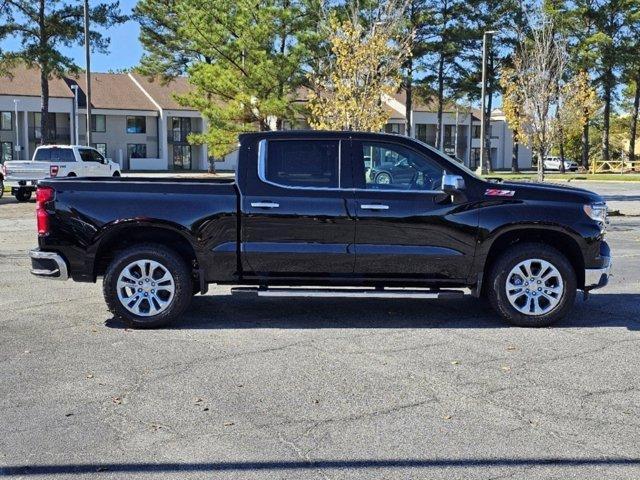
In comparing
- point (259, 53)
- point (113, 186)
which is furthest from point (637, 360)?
point (259, 53)

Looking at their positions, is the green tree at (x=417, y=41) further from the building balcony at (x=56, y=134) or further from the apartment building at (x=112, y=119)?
the building balcony at (x=56, y=134)

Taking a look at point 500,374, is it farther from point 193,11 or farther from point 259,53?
point 193,11

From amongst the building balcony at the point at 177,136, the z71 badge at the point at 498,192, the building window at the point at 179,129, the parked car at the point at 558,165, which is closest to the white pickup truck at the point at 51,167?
the z71 badge at the point at 498,192

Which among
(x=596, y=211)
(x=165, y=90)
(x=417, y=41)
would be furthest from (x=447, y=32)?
(x=596, y=211)

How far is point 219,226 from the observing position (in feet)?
23.1

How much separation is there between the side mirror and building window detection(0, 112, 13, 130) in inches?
2450

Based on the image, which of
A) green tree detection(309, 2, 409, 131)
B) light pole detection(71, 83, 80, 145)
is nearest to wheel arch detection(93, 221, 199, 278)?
green tree detection(309, 2, 409, 131)

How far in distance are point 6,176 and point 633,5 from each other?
52.4 m

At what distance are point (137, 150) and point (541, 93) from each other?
50856 millimetres

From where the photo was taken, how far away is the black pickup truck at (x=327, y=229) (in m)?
7.03

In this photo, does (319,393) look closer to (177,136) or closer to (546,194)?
(546,194)

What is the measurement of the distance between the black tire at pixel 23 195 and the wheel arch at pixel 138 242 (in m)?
20.0

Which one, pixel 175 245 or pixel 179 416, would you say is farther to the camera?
pixel 175 245

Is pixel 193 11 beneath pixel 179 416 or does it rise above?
above
